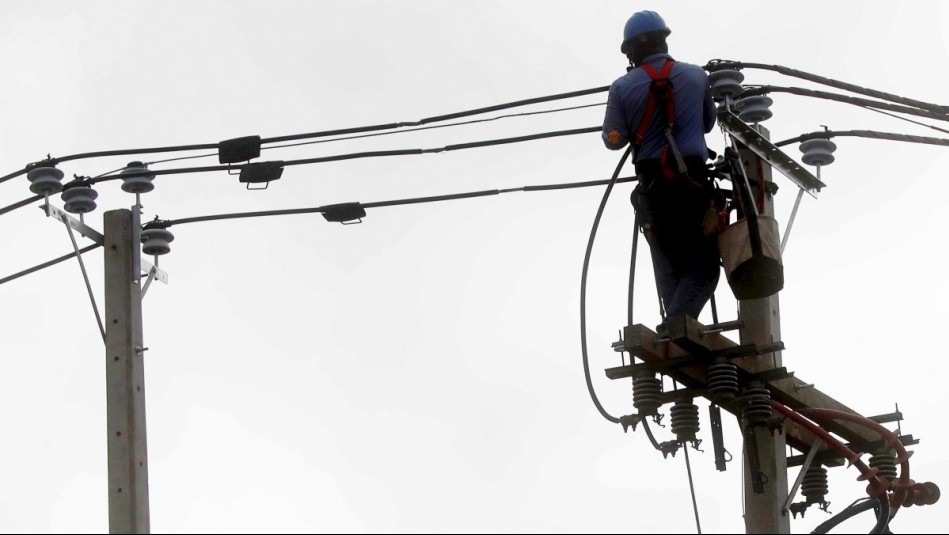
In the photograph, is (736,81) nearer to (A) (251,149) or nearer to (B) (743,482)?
(B) (743,482)

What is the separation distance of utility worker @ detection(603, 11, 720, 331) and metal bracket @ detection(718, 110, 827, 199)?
0.28 meters

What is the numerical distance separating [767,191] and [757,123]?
558 millimetres

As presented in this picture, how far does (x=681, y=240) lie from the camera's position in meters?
12.7

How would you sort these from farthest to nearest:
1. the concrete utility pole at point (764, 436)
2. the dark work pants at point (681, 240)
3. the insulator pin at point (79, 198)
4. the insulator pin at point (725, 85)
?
1. the insulator pin at point (79, 198)
2. the insulator pin at point (725, 85)
3. the dark work pants at point (681, 240)
4. the concrete utility pole at point (764, 436)

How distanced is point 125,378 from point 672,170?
3.85 meters

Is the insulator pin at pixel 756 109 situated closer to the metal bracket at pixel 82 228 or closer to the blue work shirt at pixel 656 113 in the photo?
the blue work shirt at pixel 656 113

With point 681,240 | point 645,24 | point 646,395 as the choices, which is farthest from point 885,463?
point 645,24

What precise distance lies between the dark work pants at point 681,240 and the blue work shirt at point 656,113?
0.39ft

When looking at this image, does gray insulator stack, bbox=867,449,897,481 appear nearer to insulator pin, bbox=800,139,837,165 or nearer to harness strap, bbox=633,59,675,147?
insulator pin, bbox=800,139,837,165

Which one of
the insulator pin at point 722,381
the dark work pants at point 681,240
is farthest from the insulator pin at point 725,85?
the insulator pin at point 722,381

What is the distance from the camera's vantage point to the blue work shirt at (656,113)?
1267 cm

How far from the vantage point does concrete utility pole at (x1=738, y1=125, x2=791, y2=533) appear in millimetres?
12234

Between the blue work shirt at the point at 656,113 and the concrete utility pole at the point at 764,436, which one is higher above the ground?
the blue work shirt at the point at 656,113

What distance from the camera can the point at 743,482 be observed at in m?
A: 12.5
